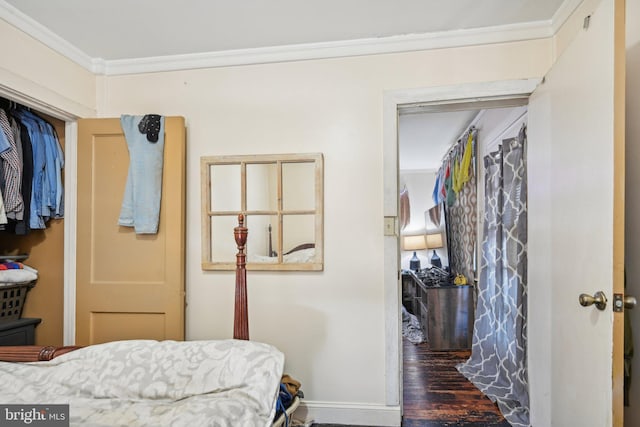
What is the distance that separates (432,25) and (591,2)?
28.5 inches

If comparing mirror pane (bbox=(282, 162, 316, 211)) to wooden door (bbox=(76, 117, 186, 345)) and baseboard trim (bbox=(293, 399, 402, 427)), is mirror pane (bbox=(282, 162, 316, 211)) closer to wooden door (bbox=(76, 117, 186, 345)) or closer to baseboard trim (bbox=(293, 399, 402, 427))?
wooden door (bbox=(76, 117, 186, 345))

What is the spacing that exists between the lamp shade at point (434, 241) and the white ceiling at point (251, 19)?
381 centimetres

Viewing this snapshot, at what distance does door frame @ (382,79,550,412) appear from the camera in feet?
6.73

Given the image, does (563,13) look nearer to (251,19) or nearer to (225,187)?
(251,19)

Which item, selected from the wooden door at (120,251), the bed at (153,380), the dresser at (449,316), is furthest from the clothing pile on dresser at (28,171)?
the dresser at (449,316)

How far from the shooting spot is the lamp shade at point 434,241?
5.37 metres

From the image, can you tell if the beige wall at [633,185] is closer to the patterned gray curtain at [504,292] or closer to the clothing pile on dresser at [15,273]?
the patterned gray curtain at [504,292]

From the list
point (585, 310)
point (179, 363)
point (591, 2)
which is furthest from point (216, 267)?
point (591, 2)

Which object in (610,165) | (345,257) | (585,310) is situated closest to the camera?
(610,165)

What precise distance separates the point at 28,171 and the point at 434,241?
499 centimetres

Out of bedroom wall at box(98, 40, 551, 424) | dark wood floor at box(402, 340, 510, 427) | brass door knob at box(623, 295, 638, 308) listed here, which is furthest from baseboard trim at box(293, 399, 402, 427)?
brass door knob at box(623, 295, 638, 308)

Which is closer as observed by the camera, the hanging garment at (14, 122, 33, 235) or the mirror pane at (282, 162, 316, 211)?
the hanging garment at (14, 122, 33, 235)

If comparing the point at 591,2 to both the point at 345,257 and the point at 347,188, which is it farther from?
the point at 345,257

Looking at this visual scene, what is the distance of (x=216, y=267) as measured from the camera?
87.3 inches
